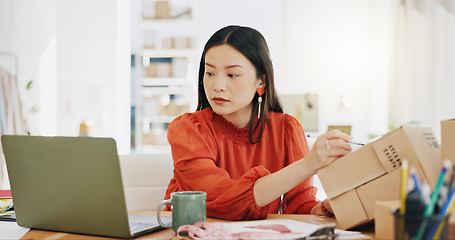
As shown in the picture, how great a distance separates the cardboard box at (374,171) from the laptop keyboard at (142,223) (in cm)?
35

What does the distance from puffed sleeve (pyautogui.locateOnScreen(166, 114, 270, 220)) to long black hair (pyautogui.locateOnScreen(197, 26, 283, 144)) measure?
140mm

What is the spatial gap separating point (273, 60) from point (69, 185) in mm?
4205

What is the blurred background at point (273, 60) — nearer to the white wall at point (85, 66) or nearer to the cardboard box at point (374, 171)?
the white wall at point (85, 66)

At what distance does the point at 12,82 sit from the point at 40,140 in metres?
3.27

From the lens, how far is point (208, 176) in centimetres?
118

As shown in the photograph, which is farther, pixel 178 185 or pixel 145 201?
pixel 145 201

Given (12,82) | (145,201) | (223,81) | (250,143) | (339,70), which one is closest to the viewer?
(223,81)

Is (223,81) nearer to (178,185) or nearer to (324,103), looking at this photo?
(178,185)

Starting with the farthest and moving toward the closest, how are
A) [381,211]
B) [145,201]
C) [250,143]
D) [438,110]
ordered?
[438,110]
[145,201]
[250,143]
[381,211]

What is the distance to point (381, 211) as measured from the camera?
79cm

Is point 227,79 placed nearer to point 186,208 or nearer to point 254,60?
point 254,60

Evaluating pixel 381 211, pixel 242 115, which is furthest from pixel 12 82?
pixel 381 211

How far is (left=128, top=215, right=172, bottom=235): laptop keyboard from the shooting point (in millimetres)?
906

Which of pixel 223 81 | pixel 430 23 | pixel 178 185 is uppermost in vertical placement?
pixel 430 23
